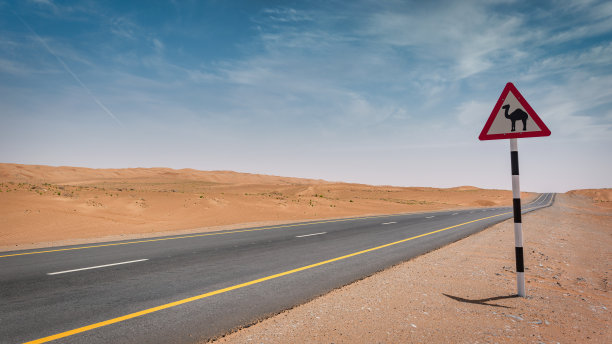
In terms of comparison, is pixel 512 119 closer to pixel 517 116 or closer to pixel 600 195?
pixel 517 116

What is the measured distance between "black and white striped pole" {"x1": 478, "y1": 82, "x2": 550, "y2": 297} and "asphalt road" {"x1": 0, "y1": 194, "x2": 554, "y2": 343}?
300cm

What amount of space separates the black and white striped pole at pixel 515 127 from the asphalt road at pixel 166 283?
300 cm

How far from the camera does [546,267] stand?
7441mm

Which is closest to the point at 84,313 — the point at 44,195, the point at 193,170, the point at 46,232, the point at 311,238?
the point at 311,238

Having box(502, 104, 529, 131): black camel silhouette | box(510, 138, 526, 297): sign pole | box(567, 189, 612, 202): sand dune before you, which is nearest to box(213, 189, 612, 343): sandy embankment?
box(510, 138, 526, 297): sign pole

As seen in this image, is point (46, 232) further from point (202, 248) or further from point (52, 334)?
point (52, 334)

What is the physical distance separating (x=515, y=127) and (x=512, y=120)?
12cm

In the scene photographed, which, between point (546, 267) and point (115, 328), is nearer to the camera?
point (115, 328)

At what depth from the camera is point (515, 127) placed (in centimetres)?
503

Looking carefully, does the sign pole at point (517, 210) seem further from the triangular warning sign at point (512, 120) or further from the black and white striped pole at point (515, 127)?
the triangular warning sign at point (512, 120)

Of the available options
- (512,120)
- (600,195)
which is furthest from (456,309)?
(600,195)

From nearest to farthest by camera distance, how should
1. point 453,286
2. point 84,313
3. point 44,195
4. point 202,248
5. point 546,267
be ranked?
point 84,313 < point 453,286 < point 546,267 < point 202,248 < point 44,195

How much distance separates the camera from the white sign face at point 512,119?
4938 mm

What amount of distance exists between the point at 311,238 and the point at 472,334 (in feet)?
Result: 28.9
